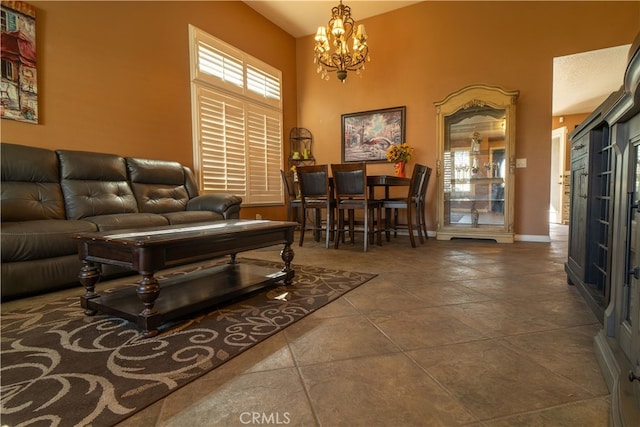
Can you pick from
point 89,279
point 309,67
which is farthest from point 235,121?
point 89,279

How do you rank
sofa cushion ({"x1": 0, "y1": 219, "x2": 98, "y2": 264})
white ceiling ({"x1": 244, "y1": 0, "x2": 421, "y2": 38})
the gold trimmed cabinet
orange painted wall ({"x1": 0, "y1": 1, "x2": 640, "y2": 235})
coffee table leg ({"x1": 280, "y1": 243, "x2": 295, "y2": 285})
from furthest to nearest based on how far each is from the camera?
white ceiling ({"x1": 244, "y1": 0, "x2": 421, "y2": 38}), the gold trimmed cabinet, orange painted wall ({"x1": 0, "y1": 1, "x2": 640, "y2": 235}), coffee table leg ({"x1": 280, "y1": 243, "x2": 295, "y2": 285}), sofa cushion ({"x1": 0, "y1": 219, "x2": 98, "y2": 264})

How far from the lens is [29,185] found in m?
2.35

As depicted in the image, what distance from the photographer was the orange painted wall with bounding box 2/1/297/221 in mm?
2672

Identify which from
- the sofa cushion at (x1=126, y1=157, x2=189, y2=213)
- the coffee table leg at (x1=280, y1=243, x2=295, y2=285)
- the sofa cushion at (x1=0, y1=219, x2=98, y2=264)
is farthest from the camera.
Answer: the sofa cushion at (x1=126, y1=157, x2=189, y2=213)

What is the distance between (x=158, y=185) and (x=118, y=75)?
3.79 feet

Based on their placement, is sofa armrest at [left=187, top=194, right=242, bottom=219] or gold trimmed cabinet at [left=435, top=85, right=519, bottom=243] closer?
sofa armrest at [left=187, top=194, right=242, bottom=219]

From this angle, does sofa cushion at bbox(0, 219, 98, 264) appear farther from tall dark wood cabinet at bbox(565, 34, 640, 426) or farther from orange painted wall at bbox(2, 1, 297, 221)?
tall dark wood cabinet at bbox(565, 34, 640, 426)

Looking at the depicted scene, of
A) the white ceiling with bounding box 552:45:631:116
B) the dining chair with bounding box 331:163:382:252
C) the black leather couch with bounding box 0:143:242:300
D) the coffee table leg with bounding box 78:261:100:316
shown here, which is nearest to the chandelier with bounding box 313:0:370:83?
the dining chair with bounding box 331:163:382:252

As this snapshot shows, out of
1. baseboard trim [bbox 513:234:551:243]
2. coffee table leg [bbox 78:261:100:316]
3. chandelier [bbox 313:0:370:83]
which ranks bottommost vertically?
baseboard trim [bbox 513:234:551:243]

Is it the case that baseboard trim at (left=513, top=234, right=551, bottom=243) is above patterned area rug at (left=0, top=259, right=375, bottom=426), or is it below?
above

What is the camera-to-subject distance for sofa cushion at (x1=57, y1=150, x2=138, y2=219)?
101 inches

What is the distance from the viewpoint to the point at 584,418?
0.83 m

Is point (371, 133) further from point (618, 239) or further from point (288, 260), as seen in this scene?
point (618, 239)

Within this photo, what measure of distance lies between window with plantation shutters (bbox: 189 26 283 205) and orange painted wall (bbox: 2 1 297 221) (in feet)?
0.51
